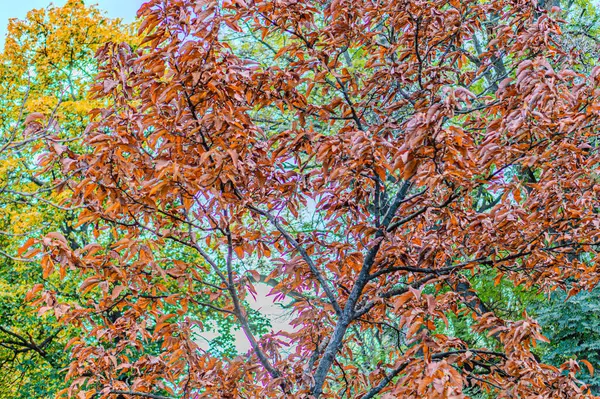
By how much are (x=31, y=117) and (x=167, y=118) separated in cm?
60

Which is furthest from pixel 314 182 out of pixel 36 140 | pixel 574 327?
pixel 36 140

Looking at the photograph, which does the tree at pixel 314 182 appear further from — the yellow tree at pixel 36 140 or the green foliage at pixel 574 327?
the yellow tree at pixel 36 140

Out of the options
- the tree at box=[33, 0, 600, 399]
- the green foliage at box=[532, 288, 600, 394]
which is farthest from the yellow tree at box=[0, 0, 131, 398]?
the green foliage at box=[532, 288, 600, 394]

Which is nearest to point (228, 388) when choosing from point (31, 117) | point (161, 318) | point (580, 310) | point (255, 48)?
point (161, 318)

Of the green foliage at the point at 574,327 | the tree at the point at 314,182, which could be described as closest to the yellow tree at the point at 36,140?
the tree at the point at 314,182

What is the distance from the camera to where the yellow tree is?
730cm

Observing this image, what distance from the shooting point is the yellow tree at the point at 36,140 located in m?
7.30

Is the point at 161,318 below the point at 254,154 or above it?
below

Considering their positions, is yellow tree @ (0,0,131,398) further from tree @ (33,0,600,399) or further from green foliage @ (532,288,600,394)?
green foliage @ (532,288,600,394)

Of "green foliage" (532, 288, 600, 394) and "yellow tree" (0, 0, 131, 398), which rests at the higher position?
"yellow tree" (0, 0, 131, 398)

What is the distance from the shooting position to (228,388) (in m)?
2.40

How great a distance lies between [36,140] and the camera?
718 cm

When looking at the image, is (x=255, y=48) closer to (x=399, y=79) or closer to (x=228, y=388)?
(x=399, y=79)

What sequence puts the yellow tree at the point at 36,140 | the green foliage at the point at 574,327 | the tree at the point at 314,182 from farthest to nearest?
the yellow tree at the point at 36,140, the green foliage at the point at 574,327, the tree at the point at 314,182
